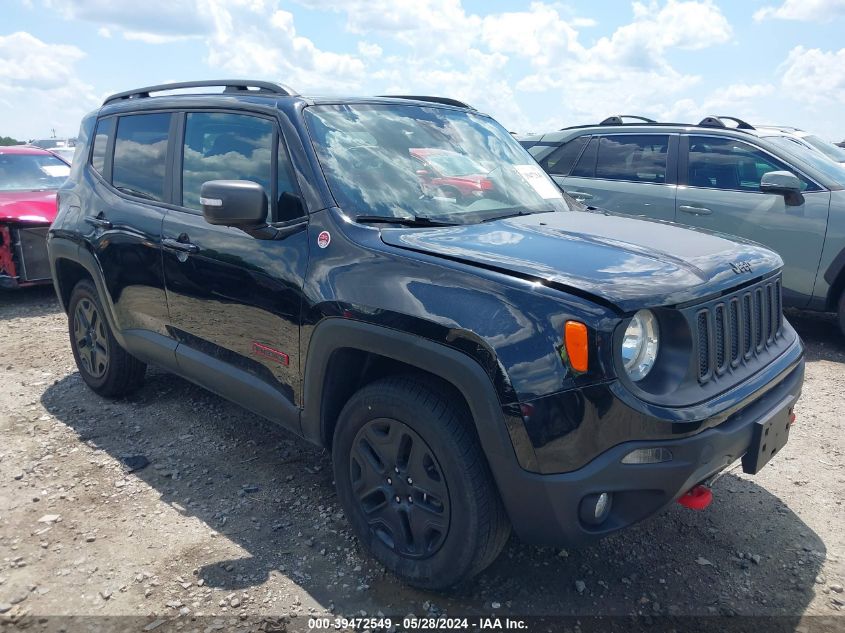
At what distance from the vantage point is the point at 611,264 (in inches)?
95.0

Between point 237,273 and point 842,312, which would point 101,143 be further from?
point 842,312

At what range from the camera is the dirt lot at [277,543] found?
2693mm

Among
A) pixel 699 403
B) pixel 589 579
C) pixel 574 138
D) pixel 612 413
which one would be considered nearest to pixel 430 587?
pixel 589 579

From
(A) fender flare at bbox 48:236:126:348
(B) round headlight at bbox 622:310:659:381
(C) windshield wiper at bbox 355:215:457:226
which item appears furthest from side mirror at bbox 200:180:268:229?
(A) fender flare at bbox 48:236:126:348

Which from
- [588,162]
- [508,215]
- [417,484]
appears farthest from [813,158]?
[417,484]

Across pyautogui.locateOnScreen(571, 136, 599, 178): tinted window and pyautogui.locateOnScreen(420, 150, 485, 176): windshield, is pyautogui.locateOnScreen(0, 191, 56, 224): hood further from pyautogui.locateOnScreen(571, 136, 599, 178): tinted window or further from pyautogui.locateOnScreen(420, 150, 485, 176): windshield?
pyautogui.locateOnScreen(571, 136, 599, 178): tinted window

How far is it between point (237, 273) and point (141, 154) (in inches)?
54.2

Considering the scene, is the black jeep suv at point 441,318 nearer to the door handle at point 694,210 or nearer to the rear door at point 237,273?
the rear door at point 237,273

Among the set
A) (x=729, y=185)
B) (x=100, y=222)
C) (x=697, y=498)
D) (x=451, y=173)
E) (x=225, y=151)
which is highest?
(x=225, y=151)

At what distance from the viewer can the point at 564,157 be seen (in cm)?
719

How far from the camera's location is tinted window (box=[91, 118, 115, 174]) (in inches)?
173

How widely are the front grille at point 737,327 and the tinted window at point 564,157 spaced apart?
4422 mm

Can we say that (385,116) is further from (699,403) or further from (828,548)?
(828,548)

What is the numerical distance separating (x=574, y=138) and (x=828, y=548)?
16.5 feet
